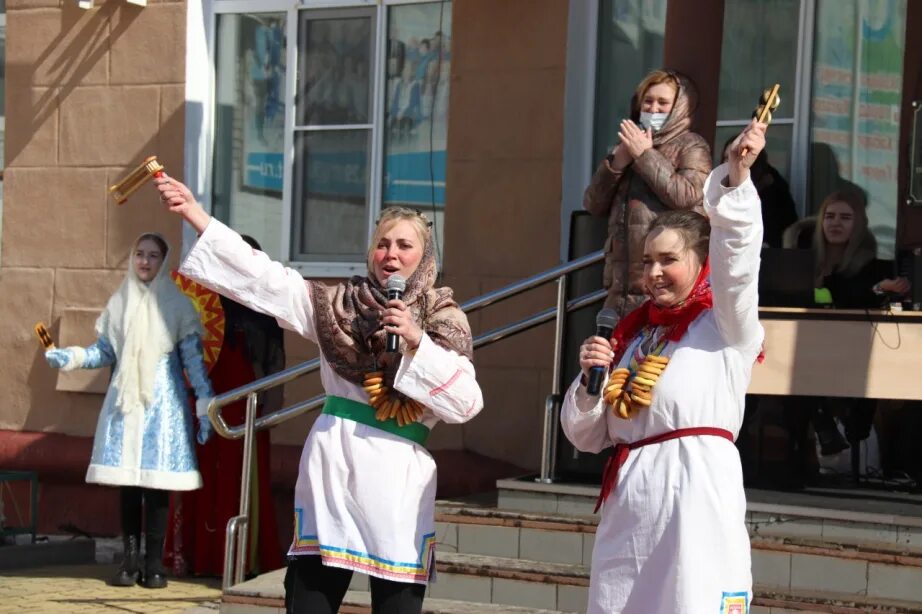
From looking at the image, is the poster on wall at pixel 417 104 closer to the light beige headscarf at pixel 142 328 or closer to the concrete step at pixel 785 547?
the light beige headscarf at pixel 142 328

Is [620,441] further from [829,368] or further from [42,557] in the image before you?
[42,557]

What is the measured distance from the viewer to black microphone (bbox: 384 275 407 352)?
13.9 feet

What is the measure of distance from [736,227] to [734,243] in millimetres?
38

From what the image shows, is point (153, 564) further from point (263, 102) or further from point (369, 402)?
point (369, 402)

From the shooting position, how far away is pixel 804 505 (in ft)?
20.0

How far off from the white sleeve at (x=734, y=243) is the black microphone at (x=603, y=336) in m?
0.29

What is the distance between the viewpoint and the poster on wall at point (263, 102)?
9320 millimetres

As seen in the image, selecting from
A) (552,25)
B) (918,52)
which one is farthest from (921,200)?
(552,25)

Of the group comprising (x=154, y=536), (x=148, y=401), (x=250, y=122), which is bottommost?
(x=154, y=536)

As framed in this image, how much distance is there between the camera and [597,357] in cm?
389

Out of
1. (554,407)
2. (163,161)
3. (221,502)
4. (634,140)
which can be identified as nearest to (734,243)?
(634,140)

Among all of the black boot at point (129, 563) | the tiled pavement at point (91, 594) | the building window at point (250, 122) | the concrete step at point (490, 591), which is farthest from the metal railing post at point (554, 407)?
the building window at point (250, 122)

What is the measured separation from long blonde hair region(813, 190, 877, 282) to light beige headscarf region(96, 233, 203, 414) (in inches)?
117

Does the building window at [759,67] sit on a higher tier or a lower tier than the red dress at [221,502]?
higher
